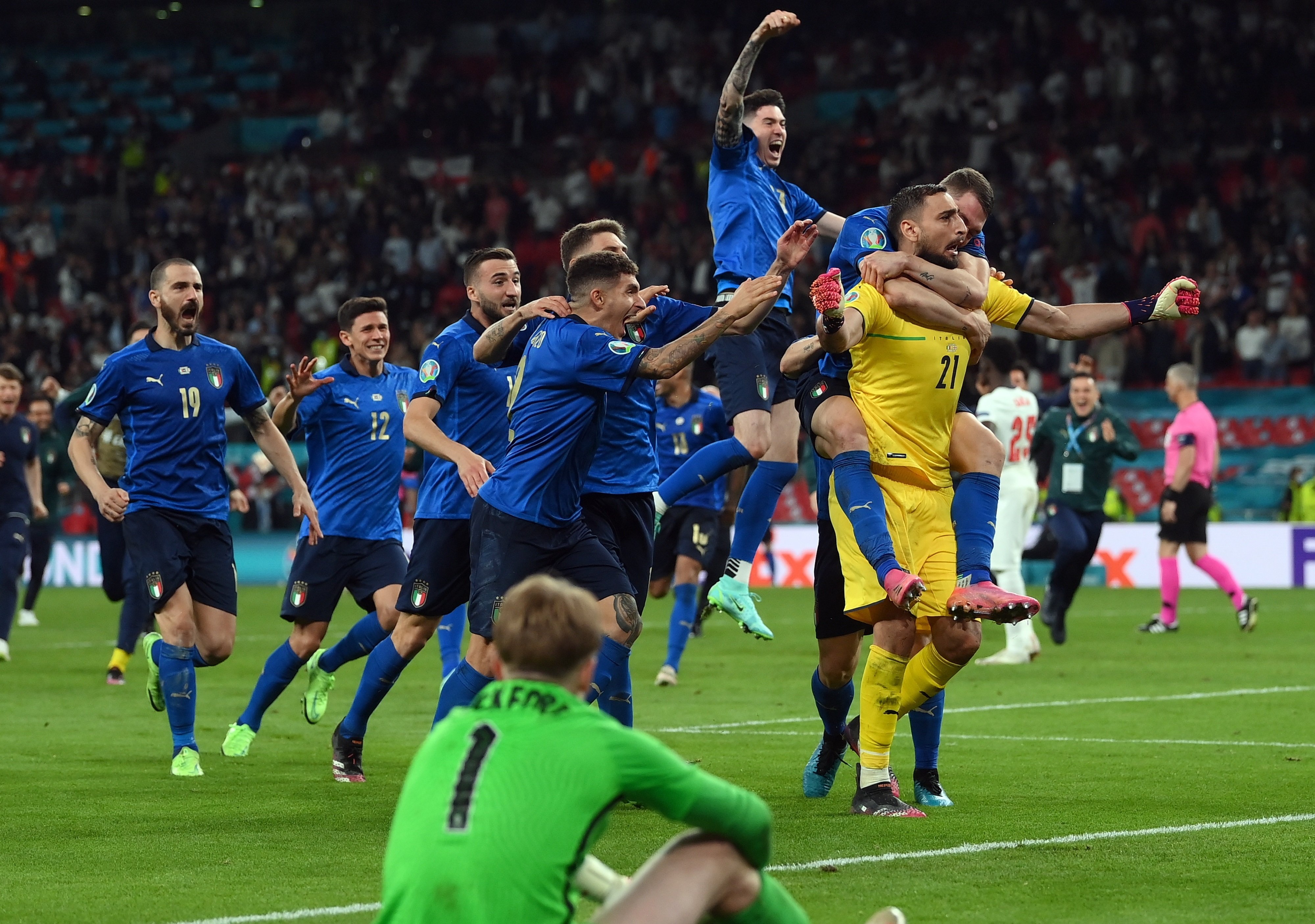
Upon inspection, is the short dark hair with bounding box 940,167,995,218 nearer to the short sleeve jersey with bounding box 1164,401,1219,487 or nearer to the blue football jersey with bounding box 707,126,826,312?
the blue football jersey with bounding box 707,126,826,312

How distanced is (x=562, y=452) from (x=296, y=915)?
2.30 meters

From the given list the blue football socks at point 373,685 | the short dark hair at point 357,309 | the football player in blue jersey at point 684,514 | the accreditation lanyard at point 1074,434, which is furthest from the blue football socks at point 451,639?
the accreditation lanyard at point 1074,434

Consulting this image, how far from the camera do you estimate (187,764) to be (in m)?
8.98

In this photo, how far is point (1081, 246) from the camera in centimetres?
2777

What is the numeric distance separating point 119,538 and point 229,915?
10.2 meters

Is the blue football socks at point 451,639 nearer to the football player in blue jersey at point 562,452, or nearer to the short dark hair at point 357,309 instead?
the short dark hair at point 357,309

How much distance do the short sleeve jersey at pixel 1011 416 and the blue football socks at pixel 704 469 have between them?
5.70 meters

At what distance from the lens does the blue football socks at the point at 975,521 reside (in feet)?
24.2

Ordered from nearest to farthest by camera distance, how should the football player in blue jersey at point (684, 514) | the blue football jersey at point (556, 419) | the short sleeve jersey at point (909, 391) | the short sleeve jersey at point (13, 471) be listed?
1. the blue football jersey at point (556, 419)
2. the short sleeve jersey at point (909, 391)
3. the football player in blue jersey at point (684, 514)
4. the short sleeve jersey at point (13, 471)

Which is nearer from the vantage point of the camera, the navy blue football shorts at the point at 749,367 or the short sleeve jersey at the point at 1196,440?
the navy blue football shorts at the point at 749,367

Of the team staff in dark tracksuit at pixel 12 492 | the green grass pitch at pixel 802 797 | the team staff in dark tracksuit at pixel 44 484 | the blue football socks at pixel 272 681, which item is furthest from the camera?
the team staff in dark tracksuit at pixel 44 484

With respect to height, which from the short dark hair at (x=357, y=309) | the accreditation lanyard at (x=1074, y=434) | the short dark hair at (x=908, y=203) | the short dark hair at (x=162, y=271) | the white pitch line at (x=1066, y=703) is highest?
the short dark hair at (x=908, y=203)

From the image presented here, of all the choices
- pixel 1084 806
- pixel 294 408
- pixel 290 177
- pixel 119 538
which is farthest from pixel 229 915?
pixel 290 177

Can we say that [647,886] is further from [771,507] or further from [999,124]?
[999,124]
